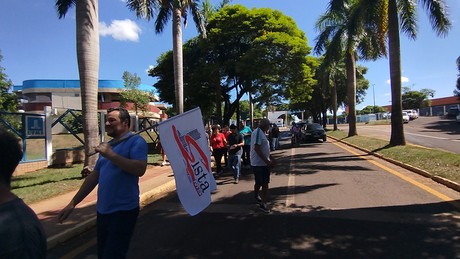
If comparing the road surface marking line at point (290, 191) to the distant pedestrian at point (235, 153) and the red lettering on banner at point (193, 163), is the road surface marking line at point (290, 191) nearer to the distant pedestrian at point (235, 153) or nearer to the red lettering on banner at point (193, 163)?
the distant pedestrian at point (235, 153)

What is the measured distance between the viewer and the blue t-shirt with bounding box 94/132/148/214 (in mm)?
3152

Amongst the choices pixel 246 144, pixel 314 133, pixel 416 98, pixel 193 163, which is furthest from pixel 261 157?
pixel 416 98

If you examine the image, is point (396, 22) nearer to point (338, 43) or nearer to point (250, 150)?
point (338, 43)

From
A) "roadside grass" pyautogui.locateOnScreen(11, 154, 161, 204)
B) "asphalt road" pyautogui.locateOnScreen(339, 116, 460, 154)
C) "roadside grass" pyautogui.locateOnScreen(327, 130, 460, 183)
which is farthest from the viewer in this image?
"asphalt road" pyautogui.locateOnScreen(339, 116, 460, 154)

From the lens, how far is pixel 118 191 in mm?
3166

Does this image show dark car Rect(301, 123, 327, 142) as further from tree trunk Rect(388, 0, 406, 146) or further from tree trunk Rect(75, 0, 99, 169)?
tree trunk Rect(75, 0, 99, 169)

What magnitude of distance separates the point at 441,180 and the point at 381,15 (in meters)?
10.9

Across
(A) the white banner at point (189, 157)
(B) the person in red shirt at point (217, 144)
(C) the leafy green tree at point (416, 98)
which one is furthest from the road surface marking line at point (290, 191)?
(C) the leafy green tree at point (416, 98)

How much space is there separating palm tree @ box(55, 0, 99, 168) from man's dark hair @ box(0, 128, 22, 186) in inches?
400

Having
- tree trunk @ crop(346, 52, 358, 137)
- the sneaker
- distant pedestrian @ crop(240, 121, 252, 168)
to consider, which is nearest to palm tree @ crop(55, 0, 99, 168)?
distant pedestrian @ crop(240, 121, 252, 168)

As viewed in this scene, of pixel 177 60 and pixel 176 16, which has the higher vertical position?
pixel 176 16

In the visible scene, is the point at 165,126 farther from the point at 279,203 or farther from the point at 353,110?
the point at 353,110

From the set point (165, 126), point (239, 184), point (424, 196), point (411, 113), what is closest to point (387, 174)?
point (424, 196)

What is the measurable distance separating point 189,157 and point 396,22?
15232mm
